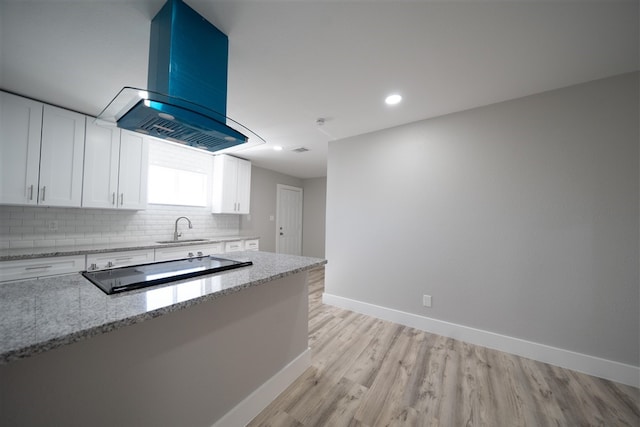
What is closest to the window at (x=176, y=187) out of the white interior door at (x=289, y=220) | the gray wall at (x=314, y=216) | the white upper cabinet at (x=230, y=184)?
the white upper cabinet at (x=230, y=184)

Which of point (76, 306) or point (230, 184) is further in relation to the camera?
point (230, 184)

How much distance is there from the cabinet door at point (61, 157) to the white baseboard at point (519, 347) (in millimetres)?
3597

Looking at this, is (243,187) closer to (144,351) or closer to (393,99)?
(393,99)

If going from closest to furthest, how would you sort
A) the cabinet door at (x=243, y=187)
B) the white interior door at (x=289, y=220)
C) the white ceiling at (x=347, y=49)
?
the white ceiling at (x=347, y=49) → the cabinet door at (x=243, y=187) → the white interior door at (x=289, y=220)

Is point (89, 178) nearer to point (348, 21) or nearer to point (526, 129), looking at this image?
point (348, 21)

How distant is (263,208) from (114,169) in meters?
2.79

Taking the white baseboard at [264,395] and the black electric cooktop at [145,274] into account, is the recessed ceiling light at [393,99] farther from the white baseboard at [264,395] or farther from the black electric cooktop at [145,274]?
the white baseboard at [264,395]

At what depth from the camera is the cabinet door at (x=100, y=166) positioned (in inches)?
102

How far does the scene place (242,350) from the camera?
1446 millimetres

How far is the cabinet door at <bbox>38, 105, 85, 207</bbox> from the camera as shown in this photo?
2322 millimetres

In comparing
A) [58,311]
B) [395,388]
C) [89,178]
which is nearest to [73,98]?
[89,178]

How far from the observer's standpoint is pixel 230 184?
4.18 metres

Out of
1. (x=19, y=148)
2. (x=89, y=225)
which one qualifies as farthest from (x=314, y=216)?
(x=19, y=148)

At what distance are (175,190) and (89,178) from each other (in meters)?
1.09
